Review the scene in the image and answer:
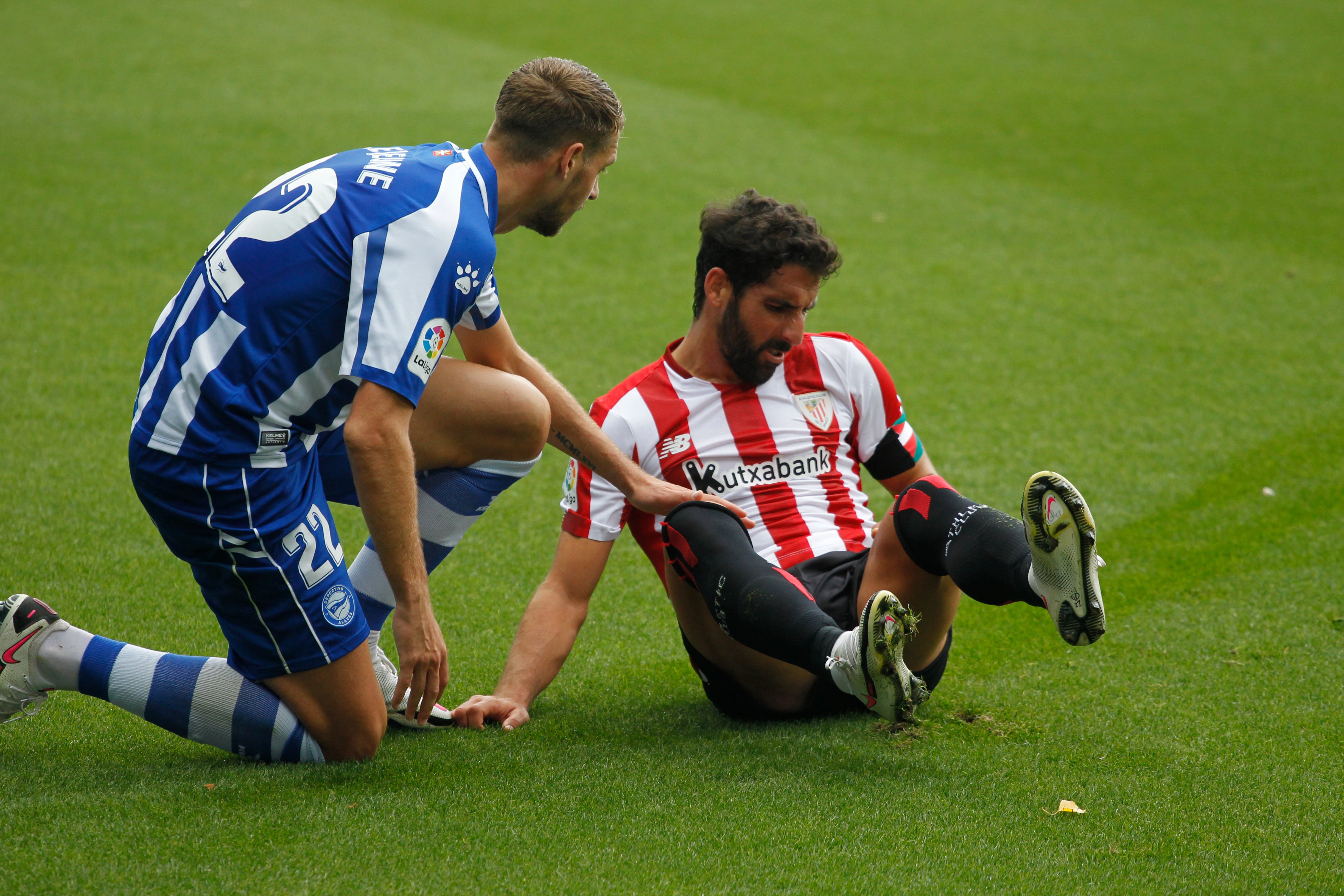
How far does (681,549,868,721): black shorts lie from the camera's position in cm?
245

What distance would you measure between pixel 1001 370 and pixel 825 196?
3.19 m

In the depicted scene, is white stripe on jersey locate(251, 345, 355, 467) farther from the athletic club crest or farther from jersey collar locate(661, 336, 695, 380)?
the athletic club crest

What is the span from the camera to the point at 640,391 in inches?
108

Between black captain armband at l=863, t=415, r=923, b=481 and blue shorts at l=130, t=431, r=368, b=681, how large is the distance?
4.05 ft

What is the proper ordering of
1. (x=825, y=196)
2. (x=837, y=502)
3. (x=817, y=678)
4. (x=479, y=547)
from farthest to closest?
(x=825, y=196)
(x=479, y=547)
(x=837, y=502)
(x=817, y=678)

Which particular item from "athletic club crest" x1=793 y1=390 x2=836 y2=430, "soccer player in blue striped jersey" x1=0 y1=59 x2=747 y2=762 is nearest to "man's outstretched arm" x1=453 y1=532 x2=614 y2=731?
"soccer player in blue striped jersey" x1=0 y1=59 x2=747 y2=762

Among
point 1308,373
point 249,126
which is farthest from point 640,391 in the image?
point 249,126

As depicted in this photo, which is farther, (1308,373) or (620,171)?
(620,171)

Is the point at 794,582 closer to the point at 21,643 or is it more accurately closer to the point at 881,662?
the point at 881,662

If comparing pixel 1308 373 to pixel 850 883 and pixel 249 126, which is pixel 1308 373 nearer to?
pixel 850 883

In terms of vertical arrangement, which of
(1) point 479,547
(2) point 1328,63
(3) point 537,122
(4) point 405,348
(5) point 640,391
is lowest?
(1) point 479,547

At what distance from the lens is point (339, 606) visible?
7.07 feet

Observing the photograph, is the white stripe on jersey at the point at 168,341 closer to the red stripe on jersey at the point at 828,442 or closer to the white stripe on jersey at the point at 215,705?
the white stripe on jersey at the point at 215,705

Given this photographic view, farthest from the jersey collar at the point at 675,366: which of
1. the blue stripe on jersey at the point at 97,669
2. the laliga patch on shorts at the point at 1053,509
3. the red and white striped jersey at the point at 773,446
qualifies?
the blue stripe on jersey at the point at 97,669
